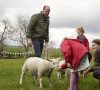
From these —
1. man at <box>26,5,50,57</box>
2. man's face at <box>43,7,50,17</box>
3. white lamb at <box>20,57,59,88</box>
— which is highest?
man's face at <box>43,7,50,17</box>

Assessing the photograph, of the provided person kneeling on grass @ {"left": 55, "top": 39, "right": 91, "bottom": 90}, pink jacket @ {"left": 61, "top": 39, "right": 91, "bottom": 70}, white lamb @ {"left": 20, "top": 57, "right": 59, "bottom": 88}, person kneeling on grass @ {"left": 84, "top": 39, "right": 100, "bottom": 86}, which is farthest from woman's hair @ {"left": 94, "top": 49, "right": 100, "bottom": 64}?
white lamb @ {"left": 20, "top": 57, "right": 59, "bottom": 88}

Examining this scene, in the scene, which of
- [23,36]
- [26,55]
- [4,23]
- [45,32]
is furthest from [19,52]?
[45,32]

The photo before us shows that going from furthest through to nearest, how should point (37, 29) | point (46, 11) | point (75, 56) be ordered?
point (37, 29) → point (46, 11) → point (75, 56)

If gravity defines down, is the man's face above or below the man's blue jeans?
above

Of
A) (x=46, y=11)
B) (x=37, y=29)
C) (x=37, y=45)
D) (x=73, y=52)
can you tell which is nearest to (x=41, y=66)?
(x=37, y=45)

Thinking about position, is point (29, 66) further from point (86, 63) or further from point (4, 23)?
point (4, 23)

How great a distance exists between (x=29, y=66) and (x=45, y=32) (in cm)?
140

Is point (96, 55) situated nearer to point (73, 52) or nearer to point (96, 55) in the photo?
point (96, 55)

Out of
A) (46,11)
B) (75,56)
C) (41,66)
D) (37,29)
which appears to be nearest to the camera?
(75,56)

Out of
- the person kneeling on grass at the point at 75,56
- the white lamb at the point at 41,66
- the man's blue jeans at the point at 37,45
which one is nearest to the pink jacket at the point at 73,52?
the person kneeling on grass at the point at 75,56

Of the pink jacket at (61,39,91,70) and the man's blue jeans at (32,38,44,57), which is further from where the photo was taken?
the man's blue jeans at (32,38,44,57)

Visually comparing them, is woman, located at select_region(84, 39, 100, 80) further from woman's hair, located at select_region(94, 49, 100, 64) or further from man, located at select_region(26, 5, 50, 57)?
man, located at select_region(26, 5, 50, 57)

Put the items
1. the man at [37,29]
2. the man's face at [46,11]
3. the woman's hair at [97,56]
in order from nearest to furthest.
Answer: the woman's hair at [97,56], the man's face at [46,11], the man at [37,29]

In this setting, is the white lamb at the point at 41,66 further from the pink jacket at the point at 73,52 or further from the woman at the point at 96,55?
the woman at the point at 96,55
